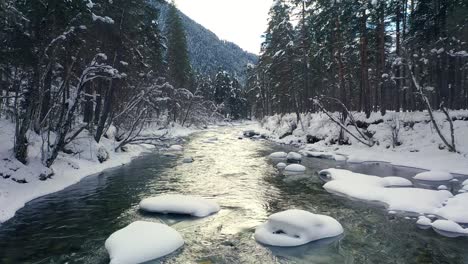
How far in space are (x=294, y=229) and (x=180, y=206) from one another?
3789mm

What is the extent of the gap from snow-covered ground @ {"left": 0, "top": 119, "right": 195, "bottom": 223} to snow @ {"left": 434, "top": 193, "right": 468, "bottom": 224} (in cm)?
1274

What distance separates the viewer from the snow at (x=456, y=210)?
1012 centimetres

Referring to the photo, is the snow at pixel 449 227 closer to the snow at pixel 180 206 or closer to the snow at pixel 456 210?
the snow at pixel 456 210

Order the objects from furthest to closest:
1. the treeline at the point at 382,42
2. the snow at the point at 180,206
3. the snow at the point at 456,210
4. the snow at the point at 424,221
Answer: the treeline at the point at 382,42, the snow at the point at 180,206, the snow at the point at 456,210, the snow at the point at 424,221

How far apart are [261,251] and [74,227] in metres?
5.23

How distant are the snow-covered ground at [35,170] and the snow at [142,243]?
426 cm

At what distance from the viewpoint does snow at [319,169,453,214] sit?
11438mm

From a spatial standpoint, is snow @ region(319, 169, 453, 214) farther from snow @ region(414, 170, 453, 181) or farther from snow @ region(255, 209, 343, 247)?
snow @ region(255, 209, 343, 247)

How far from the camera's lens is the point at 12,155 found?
13422mm

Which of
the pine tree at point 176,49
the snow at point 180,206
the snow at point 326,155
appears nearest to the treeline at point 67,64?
the snow at point 180,206

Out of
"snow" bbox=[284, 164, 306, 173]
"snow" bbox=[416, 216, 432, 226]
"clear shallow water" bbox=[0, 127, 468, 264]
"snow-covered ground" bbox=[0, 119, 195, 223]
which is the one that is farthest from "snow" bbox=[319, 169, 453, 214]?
"snow-covered ground" bbox=[0, 119, 195, 223]

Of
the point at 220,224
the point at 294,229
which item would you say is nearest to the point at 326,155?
the point at 220,224

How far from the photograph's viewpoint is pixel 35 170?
1379 centimetres

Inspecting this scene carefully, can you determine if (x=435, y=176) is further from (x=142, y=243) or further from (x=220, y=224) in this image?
(x=142, y=243)
